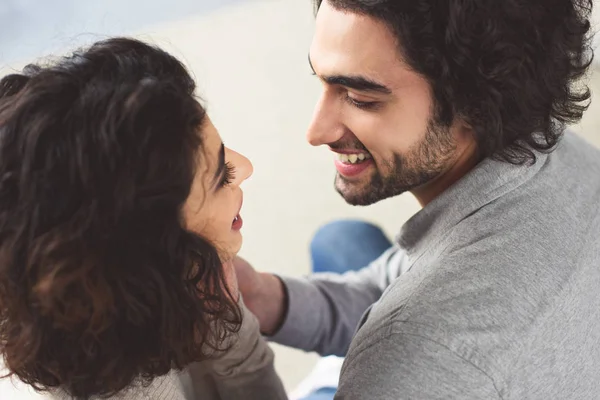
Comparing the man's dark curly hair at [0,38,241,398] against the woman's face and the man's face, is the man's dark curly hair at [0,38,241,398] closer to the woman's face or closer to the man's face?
the woman's face

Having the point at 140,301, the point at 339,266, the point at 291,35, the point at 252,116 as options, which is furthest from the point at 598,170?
the point at 291,35

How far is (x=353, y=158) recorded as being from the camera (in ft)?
3.51

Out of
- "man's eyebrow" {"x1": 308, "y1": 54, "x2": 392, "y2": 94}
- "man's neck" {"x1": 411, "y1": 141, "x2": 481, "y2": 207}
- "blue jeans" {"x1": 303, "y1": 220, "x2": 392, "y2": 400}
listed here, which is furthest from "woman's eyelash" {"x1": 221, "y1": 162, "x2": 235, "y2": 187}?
"blue jeans" {"x1": 303, "y1": 220, "x2": 392, "y2": 400}

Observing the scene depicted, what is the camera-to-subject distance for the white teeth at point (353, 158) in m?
1.06

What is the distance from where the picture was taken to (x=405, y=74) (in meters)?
0.94

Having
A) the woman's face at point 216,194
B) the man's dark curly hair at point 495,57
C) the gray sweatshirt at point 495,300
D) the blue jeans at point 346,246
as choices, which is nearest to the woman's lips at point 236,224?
the woman's face at point 216,194

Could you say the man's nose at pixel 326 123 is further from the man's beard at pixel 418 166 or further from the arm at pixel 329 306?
the arm at pixel 329 306

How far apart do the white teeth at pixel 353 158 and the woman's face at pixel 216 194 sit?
270 mm

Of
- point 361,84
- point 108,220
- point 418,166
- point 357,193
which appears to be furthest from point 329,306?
point 108,220

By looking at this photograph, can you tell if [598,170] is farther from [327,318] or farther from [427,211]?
[327,318]

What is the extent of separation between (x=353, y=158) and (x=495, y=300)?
0.34 m

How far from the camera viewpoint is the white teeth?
106 cm

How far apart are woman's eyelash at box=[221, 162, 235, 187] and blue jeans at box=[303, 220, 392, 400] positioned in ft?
2.20

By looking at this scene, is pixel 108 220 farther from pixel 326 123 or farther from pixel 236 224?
pixel 326 123
